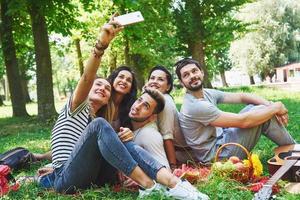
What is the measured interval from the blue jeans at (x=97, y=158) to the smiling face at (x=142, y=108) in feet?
2.67

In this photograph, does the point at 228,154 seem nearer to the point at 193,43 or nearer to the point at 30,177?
the point at 30,177

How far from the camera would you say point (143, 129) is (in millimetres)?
5391

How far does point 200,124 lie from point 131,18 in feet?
6.55

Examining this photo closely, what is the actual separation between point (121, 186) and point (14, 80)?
43.4 ft

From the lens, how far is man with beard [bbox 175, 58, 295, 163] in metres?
5.51

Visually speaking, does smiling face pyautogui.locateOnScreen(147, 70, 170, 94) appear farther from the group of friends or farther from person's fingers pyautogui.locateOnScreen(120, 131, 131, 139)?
person's fingers pyautogui.locateOnScreen(120, 131, 131, 139)

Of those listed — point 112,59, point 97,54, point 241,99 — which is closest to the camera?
point 97,54

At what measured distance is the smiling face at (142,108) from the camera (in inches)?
212

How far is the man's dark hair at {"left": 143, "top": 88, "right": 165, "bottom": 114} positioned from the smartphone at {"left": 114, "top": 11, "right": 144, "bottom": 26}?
4.28 ft

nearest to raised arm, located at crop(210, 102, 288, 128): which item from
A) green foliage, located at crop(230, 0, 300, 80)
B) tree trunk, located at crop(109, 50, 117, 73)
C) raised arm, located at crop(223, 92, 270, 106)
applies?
raised arm, located at crop(223, 92, 270, 106)

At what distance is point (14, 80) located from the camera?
17.2 metres

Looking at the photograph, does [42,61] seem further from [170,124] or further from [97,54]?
[97,54]

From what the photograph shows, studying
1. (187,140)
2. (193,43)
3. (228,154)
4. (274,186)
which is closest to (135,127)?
(187,140)

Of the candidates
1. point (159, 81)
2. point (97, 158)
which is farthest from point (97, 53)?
point (159, 81)
